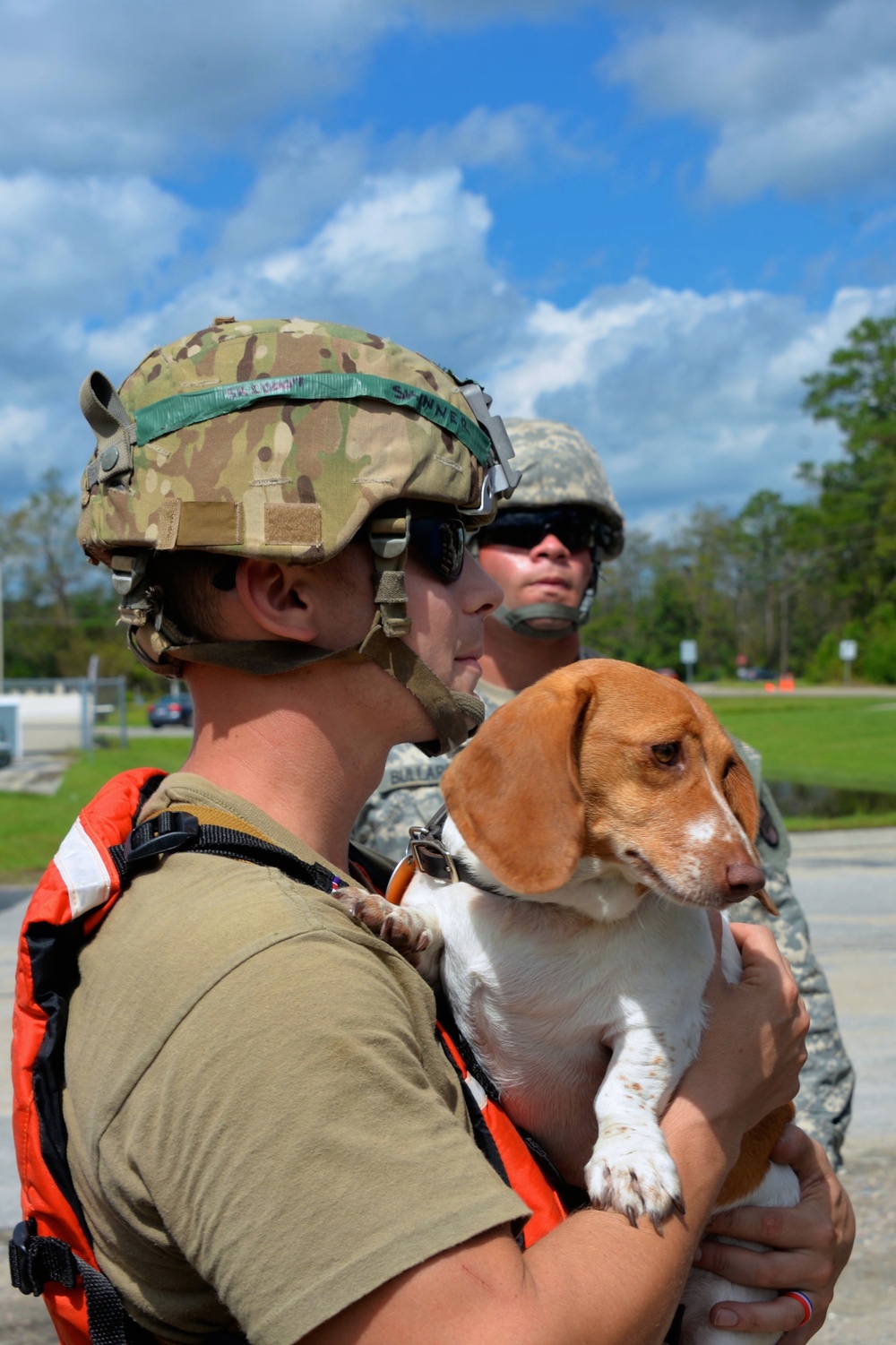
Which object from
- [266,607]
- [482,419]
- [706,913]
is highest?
[482,419]

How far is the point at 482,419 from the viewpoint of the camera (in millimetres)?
2314

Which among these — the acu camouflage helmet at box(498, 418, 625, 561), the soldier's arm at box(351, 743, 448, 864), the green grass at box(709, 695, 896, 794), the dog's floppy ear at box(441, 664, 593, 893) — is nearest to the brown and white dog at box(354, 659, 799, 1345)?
the dog's floppy ear at box(441, 664, 593, 893)

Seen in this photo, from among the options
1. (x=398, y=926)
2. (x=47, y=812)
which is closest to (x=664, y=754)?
(x=398, y=926)

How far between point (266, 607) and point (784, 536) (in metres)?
103

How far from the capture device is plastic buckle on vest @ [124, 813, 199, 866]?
5.68 ft

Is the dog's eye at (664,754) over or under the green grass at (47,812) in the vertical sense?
over

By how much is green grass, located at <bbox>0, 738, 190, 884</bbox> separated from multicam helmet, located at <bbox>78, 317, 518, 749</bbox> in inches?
216

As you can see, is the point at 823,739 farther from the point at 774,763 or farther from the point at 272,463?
the point at 272,463

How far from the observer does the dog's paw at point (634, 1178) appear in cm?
173

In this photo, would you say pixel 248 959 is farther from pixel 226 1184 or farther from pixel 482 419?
pixel 482 419

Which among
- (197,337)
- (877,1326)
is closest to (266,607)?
(197,337)

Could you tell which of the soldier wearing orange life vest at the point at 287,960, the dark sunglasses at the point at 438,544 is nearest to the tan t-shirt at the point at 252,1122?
the soldier wearing orange life vest at the point at 287,960

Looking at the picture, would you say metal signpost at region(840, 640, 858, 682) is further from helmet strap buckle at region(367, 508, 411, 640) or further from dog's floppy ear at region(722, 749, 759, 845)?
helmet strap buckle at region(367, 508, 411, 640)

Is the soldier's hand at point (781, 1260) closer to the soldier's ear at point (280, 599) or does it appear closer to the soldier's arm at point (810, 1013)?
the soldier's arm at point (810, 1013)
